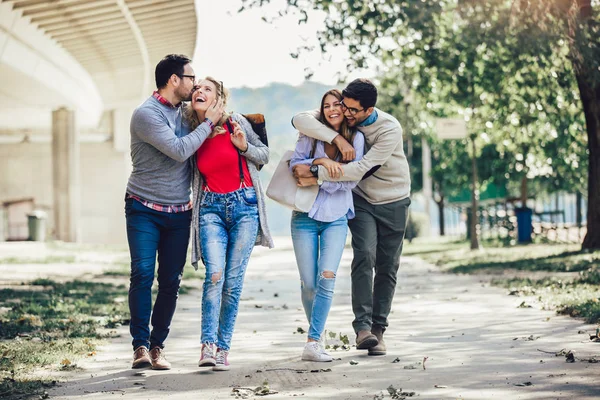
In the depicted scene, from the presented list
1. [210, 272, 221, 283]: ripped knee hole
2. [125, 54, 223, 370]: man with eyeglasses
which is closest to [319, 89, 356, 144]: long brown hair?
[125, 54, 223, 370]: man with eyeglasses

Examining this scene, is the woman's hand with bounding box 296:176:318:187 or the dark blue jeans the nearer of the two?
the dark blue jeans

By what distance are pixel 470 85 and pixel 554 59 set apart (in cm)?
263

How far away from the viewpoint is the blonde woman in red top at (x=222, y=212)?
700 centimetres

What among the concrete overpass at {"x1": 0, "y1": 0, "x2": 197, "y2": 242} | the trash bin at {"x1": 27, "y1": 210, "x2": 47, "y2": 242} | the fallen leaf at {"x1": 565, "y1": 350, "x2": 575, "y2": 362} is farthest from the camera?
the trash bin at {"x1": 27, "y1": 210, "x2": 47, "y2": 242}

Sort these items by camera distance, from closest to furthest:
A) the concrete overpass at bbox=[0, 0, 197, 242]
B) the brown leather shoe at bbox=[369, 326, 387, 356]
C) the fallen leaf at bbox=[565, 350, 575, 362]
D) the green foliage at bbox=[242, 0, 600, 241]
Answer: the fallen leaf at bbox=[565, 350, 575, 362]
the brown leather shoe at bbox=[369, 326, 387, 356]
the green foliage at bbox=[242, 0, 600, 241]
the concrete overpass at bbox=[0, 0, 197, 242]

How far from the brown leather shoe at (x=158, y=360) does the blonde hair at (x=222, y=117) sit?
4.96 feet

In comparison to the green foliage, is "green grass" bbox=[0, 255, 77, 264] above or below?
below

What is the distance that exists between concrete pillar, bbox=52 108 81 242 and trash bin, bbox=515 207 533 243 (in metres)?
17.1

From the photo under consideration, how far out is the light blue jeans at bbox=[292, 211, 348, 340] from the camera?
24.3 feet

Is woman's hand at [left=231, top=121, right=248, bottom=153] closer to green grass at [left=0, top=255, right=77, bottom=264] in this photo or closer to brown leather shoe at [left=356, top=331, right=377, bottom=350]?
brown leather shoe at [left=356, top=331, right=377, bottom=350]

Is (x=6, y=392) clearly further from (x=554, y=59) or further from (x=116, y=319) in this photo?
(x=554, y=59)

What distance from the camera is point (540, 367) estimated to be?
21.9 feet

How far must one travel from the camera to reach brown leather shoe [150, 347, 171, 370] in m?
7.06

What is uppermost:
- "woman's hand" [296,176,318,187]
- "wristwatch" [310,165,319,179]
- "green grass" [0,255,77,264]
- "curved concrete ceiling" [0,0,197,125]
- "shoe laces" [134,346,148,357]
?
"curved concrete ceiling" [0,0,197,125]
